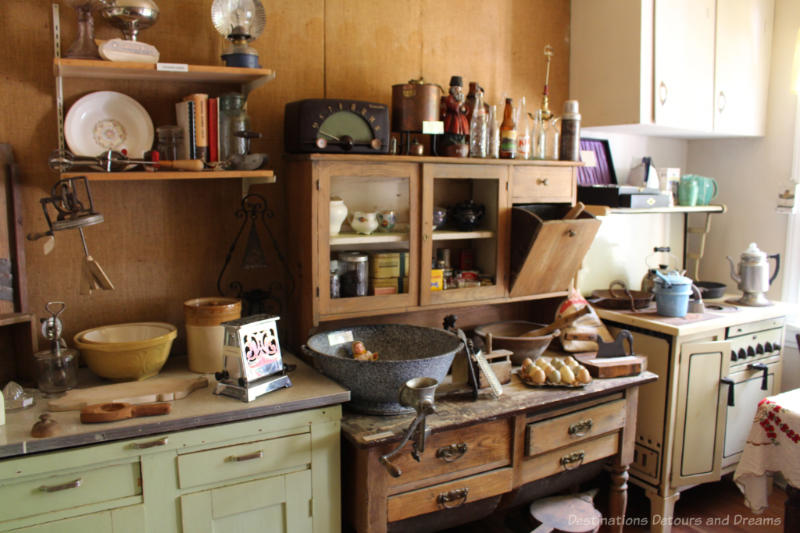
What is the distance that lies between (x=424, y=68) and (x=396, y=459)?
1.59 meters

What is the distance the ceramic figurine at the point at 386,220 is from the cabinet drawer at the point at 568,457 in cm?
94

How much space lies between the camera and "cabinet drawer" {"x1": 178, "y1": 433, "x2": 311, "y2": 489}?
1646 millimetres

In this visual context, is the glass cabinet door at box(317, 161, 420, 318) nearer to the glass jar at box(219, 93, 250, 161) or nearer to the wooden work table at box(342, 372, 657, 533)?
the glass jar at box(219, 93, 250, 161)

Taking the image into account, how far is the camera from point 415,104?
2.33 m

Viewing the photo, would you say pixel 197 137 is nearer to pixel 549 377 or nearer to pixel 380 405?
pixel 380 405

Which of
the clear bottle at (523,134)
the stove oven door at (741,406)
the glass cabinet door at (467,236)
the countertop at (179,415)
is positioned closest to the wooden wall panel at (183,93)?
the clear bottle at (523,134)

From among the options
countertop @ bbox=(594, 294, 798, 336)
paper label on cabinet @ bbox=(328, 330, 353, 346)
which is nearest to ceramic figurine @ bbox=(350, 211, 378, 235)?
paper label on cabinet @ bbox=(328, 330, 353, 346)

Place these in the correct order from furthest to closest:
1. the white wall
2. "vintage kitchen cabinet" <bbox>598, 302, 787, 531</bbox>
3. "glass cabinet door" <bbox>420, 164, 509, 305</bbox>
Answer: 1. the white wall
2. "vintage kitchen cabinet" <bbox>598, 302, 787, 531</bbox>
3. "glass cabinet door" <bbox>420, 164, 509, 305</bbox>

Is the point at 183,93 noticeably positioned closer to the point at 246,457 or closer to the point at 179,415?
the point at 179,415

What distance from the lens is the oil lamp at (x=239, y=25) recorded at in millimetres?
1973

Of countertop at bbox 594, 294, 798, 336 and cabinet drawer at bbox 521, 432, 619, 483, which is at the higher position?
countertop at bbox 594, 294, 798, 336

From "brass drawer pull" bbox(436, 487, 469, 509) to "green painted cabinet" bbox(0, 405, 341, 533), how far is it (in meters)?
0.32

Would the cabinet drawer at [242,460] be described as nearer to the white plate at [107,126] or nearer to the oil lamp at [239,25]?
the white plate at [107,126]

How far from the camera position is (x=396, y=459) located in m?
1.83
